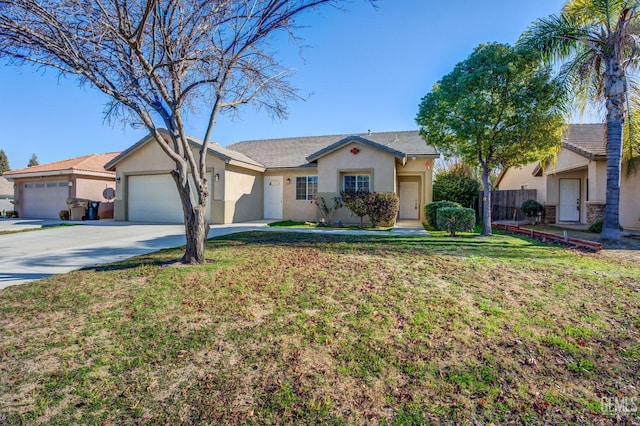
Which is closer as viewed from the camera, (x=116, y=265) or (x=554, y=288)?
(x=554, y=288)

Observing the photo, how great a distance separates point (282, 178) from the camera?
18.5 meters

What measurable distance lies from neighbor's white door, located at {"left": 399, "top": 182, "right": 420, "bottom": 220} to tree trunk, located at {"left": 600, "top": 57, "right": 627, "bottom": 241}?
9919 millimetres

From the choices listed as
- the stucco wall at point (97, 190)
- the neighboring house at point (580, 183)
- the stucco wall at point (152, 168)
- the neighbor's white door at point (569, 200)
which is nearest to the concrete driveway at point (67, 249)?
the stucco wall at point (152, 168)

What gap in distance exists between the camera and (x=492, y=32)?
11.0 meters

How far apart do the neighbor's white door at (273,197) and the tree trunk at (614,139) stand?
14.4m

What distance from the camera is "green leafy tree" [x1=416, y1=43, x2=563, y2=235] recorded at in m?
10.3

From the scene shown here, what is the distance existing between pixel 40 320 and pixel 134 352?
5.87 ft

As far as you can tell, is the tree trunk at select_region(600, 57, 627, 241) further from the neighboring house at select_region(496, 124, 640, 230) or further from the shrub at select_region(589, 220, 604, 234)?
the shrub at select_region(589, 220, 604, 234)

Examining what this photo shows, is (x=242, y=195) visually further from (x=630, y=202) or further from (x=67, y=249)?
(x=630, y=202)

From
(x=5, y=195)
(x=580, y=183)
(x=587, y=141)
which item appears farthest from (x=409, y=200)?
(x=5, y=195)

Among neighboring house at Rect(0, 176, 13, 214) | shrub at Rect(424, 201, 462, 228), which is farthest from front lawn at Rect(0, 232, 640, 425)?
neighboring house at Rect(0, 176, 13, 214)

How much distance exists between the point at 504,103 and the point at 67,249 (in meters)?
14.0

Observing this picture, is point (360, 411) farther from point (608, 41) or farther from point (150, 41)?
point (608, 41)

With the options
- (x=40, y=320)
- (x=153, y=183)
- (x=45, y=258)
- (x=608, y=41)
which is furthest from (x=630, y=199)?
(x=153, y=183)
